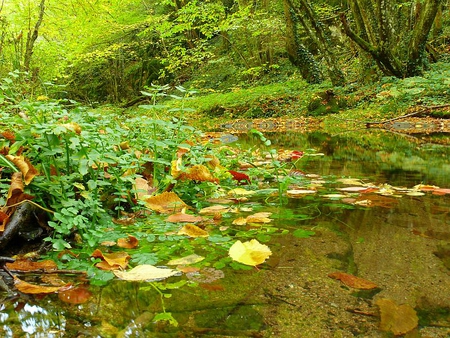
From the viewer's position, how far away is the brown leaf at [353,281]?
2.83 ft

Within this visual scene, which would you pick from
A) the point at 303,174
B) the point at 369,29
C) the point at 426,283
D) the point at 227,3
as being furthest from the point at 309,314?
the point at 227,3

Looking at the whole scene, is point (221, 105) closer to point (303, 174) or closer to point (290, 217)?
point (303, 174)

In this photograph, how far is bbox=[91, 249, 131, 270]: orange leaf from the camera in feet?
3.19

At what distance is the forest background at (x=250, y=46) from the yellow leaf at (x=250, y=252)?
13.0ft

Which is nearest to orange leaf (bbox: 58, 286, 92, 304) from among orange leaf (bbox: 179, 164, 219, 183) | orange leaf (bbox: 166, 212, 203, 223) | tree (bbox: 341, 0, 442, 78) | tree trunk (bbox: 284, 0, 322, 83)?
orange leaf (bbox: 166, 212, 203, 223)

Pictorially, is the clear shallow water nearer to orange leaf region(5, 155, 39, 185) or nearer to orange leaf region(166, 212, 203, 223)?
orange leaf region(166, 212, 203, 223)

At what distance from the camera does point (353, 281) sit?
2.93 feet

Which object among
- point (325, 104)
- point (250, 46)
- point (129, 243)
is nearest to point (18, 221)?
point (129, 243)

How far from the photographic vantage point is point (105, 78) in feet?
69.6

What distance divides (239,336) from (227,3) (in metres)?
19.0

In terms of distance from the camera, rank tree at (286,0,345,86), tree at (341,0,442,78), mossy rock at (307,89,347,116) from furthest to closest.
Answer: tree at (286,0,345,86) → mossy rock at (307,89,347,116) → tree at (341,0,442,78)

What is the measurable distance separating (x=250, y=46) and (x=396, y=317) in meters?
15.6

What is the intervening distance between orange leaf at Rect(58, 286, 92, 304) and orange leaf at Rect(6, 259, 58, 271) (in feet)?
0.45

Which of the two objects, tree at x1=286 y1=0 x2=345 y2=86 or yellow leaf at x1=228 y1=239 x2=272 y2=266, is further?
tree at x1=286 y1=0 x2=345 y2=86
